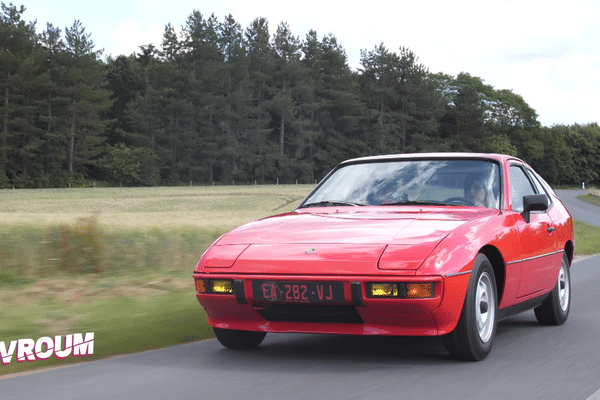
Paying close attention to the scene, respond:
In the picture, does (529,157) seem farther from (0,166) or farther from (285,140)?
(0,166)

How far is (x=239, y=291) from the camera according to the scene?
17.7ft

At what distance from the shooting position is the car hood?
17.0 ft

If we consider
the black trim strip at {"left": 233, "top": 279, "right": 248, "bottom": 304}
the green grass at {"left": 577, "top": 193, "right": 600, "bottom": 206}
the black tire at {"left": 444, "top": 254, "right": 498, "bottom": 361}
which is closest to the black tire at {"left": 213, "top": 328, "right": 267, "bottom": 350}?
the black trim strip at {"left": 233, "top": 279, "right": 248, "bottom": 304}

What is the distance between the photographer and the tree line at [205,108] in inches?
2943

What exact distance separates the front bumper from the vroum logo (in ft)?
3.70

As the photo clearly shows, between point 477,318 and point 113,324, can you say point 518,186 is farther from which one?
point 113,324

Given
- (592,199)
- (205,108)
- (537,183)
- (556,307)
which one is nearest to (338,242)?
(556,307)

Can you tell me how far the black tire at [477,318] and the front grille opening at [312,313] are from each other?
0.67m

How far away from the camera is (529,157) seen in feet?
411

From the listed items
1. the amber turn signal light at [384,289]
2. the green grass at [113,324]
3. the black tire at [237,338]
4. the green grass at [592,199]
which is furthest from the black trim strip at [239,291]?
the green grass at [592,199]

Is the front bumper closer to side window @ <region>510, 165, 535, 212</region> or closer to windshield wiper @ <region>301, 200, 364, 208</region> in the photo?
windshield wiper @ <region>301, 200, 364, 208</region>

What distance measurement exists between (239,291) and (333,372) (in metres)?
0.81

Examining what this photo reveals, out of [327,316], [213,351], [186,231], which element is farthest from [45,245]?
[327,316]

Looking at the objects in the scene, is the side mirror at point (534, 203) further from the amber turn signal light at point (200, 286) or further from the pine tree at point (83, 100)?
the pine tree at point (83, 100)
